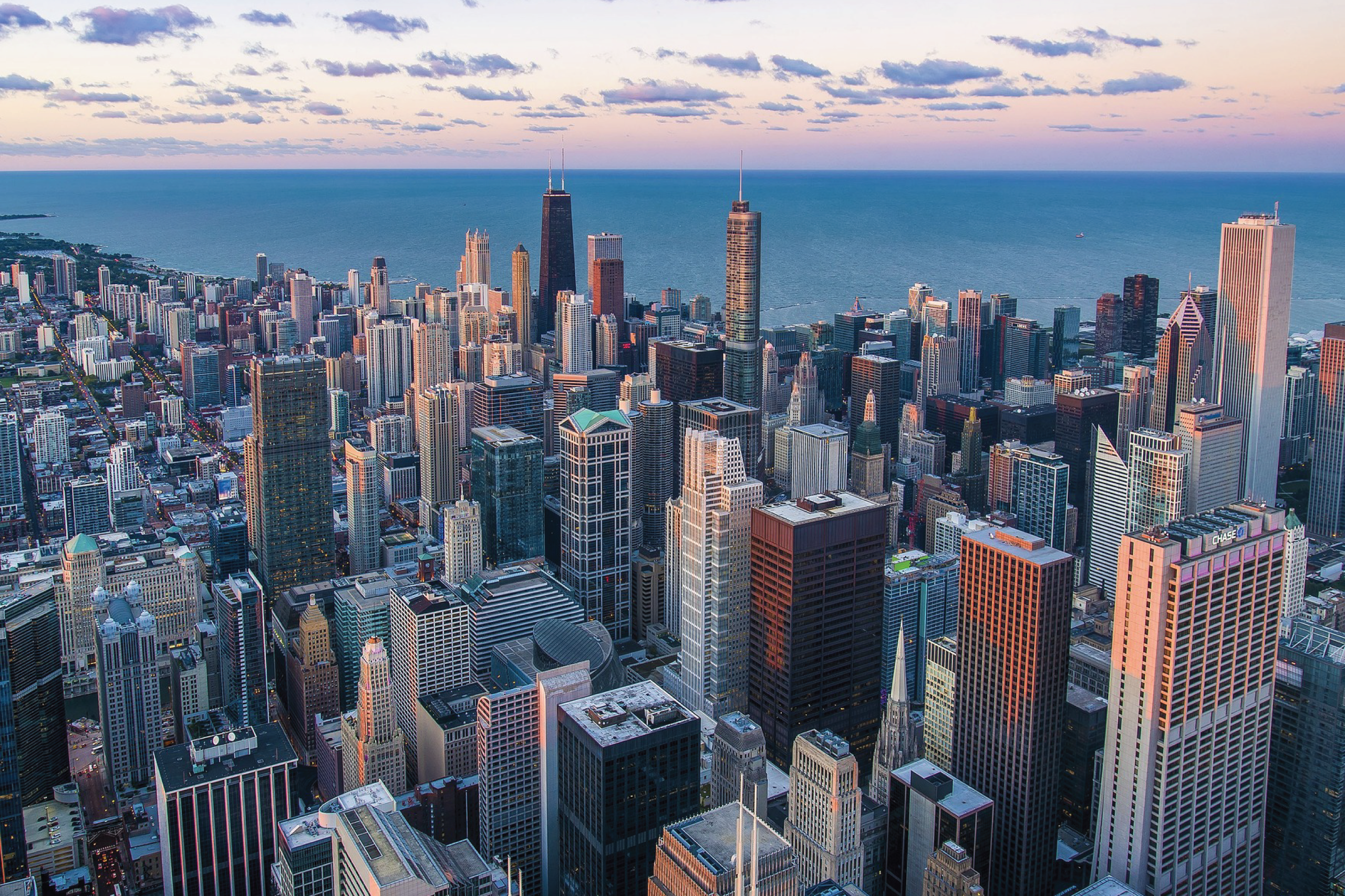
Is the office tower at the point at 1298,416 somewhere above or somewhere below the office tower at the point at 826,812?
above

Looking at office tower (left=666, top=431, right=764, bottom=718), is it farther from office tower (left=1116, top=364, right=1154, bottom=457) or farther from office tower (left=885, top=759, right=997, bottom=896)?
office tower (left=1116, top=364, right=1154, bottom=457)

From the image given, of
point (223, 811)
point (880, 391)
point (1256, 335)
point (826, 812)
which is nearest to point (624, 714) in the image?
point (826, 812)

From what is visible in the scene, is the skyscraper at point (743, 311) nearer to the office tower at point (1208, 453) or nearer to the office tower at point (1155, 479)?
the office tower at point (1208, 453)

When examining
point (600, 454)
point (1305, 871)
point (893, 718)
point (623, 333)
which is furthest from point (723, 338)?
point (1305, 871)

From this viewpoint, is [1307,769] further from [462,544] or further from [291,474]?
[291,474]

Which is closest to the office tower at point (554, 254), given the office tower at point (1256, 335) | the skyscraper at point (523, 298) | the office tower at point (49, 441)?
the skyscraper at point (523, 298)

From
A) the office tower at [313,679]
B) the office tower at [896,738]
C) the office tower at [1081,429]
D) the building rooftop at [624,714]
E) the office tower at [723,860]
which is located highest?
the office tower at [1081,429]
